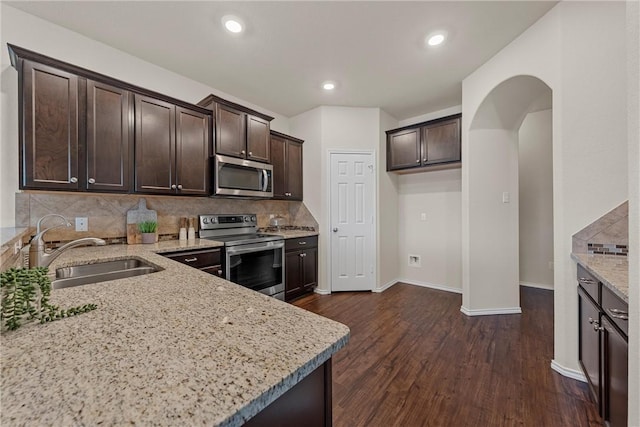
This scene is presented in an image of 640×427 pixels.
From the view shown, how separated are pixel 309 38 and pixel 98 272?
245 centimetres

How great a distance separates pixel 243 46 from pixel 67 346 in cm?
252

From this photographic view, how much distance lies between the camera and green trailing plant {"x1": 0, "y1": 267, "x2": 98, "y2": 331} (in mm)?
646

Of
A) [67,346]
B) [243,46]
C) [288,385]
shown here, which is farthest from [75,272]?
[243,46]

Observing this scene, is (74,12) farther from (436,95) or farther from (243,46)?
(436,95)

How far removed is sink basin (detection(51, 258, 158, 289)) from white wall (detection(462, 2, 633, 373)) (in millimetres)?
2729

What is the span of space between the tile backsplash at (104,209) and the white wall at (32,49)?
0.10 metres

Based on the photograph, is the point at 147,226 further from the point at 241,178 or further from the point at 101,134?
the point at 241,178

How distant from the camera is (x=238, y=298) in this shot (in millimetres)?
905

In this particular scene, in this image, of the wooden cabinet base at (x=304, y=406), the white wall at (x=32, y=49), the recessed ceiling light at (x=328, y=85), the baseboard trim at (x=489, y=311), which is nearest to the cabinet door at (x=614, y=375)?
the wooden cabinet base at (x=304, y=406)

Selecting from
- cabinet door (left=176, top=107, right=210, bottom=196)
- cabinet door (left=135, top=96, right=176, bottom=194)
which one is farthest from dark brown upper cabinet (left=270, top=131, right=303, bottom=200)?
cabinet door (left=135, top=96, right=176, bottom=194)

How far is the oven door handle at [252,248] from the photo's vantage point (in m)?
2.49

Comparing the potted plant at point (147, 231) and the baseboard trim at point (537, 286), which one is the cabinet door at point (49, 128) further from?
the baseboard trim at point (537, 286)

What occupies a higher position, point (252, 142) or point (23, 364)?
point (252, 142)

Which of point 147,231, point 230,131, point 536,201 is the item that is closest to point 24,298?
point 147,231
